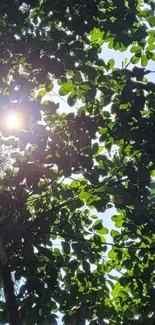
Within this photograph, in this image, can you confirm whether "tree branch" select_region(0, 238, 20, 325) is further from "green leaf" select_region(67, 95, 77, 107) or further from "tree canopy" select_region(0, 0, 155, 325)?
"green leaf" select_region(67, 95, 77, 107)

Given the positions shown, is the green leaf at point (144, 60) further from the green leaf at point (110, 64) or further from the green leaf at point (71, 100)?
the green leaf at point (71, 100)

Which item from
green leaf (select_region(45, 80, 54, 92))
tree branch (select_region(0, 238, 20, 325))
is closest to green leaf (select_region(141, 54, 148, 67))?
green leaf (select_region(45, 80, 54, 92))

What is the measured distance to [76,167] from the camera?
12.0 feet

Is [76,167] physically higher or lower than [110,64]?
lower

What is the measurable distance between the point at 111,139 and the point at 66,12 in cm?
109

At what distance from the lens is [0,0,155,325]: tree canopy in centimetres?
352

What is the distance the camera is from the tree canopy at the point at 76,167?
352 cm

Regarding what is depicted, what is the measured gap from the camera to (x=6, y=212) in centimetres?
351

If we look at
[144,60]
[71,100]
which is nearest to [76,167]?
[71,100]

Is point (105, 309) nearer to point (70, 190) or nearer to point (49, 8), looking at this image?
point (70, 190)

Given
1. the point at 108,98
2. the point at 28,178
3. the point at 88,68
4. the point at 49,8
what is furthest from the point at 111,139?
the point at 49,8

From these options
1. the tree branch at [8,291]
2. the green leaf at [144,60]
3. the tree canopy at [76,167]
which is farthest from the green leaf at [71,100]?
the tree branch at [8,291]

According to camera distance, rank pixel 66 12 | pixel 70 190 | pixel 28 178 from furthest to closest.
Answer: pixel 66 12
pixel 70 190
pixel 28 178

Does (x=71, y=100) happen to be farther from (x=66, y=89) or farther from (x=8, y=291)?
(x=8, y=291)
